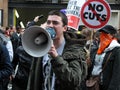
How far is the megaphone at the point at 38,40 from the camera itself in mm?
3955

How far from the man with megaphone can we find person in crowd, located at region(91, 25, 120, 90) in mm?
2406

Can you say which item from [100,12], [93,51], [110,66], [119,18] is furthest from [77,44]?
[119,18]

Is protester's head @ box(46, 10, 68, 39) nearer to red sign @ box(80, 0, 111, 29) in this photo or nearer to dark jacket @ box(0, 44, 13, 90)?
dark jacket @ box(0, 44, 13, 90)

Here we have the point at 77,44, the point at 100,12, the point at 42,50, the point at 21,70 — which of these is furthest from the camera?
the point at 100,12

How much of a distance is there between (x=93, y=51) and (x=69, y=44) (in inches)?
131

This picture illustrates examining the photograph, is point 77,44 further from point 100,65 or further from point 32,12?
point 32,12

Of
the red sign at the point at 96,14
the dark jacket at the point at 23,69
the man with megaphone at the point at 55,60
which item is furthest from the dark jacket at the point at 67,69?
the red sign at the point at 96,14

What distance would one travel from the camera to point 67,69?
4.10 meters

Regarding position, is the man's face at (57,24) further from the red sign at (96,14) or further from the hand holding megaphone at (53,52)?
the red sign at (96,14)

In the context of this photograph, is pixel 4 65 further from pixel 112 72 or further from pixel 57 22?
pixel 57 22

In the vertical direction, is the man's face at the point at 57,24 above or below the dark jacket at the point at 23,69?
above

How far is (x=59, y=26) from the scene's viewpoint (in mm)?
4230

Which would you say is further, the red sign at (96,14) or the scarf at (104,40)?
the red sign at (96,14)

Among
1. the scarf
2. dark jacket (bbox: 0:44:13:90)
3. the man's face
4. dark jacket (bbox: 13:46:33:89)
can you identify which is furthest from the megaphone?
the scarf
